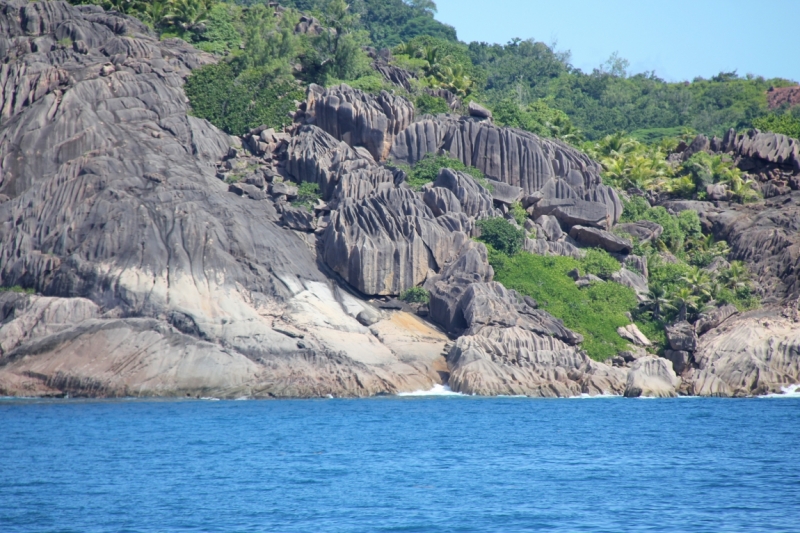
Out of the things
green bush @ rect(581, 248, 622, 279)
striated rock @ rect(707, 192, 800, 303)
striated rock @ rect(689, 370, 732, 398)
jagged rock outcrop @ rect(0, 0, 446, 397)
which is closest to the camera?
jagged rock outcrop @ rect(0, 0, 446, 397)

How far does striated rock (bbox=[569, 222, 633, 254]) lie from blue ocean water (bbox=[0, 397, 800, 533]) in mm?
18055

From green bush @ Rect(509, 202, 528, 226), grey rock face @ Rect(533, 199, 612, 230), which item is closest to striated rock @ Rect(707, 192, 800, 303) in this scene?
grey rock face @ Rect(533, 199, 612, 230)

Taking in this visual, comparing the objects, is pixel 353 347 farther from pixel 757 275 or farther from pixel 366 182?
pixel 757 275

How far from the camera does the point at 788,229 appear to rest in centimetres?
6438

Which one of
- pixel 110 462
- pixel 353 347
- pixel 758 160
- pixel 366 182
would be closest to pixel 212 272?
pixel 353 347

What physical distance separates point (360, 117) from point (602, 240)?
18.6m

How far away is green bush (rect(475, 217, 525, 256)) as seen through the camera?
60906 millimetres

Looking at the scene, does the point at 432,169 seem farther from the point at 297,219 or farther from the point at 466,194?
the point at 297,219

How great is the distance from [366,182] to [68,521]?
39.2m

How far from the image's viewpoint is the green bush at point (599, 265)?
6241 centimetres

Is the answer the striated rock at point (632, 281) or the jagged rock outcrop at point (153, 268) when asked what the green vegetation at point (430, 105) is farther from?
the striated rock at point (632, 281)

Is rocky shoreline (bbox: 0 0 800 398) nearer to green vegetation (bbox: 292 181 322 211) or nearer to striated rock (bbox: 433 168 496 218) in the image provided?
striated rock (bbox: 433 168 496 218)

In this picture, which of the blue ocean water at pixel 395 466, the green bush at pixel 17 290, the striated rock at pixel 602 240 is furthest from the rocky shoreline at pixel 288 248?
the blue ocean water at pixel 395 466

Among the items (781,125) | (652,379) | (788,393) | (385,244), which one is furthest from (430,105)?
(788,393)
